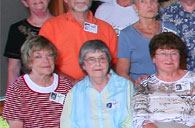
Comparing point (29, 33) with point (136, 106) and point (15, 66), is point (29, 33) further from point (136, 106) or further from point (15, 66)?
point (136, 106)

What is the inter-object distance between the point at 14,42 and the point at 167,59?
145 centimetres

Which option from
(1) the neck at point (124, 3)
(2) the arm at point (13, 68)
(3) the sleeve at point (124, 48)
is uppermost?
(1) the neck at point (124, 3)

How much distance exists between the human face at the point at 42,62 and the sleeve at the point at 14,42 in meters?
0.58

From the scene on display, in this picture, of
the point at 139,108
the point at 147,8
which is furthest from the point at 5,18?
the point at 139,108

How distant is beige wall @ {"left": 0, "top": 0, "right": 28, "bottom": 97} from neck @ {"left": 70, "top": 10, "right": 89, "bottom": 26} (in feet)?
5.06

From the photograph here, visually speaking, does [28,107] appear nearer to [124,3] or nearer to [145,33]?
[145,33]

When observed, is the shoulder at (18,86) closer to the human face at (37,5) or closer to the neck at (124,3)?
the human face at (37,5)

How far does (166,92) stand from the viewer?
131 inches

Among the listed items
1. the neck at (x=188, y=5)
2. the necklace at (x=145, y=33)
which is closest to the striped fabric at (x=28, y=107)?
the necklace at (x=145, y=33)

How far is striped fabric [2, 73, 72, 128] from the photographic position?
3.39 m

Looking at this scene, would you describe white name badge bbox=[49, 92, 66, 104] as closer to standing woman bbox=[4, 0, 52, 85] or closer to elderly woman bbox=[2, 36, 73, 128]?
elderly woman bbox=[2, 36, 73, 128]

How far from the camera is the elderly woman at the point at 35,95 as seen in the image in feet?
11.1

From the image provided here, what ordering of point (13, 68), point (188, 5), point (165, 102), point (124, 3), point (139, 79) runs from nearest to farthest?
point (165, 102)
point (139, 79)
point (188, 5)
point (13, 68)
point (124, 3)

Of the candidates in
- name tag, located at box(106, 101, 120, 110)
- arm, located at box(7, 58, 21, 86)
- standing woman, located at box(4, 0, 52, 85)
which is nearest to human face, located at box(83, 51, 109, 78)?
name tag, located at box(106, 101, 120, 110)
